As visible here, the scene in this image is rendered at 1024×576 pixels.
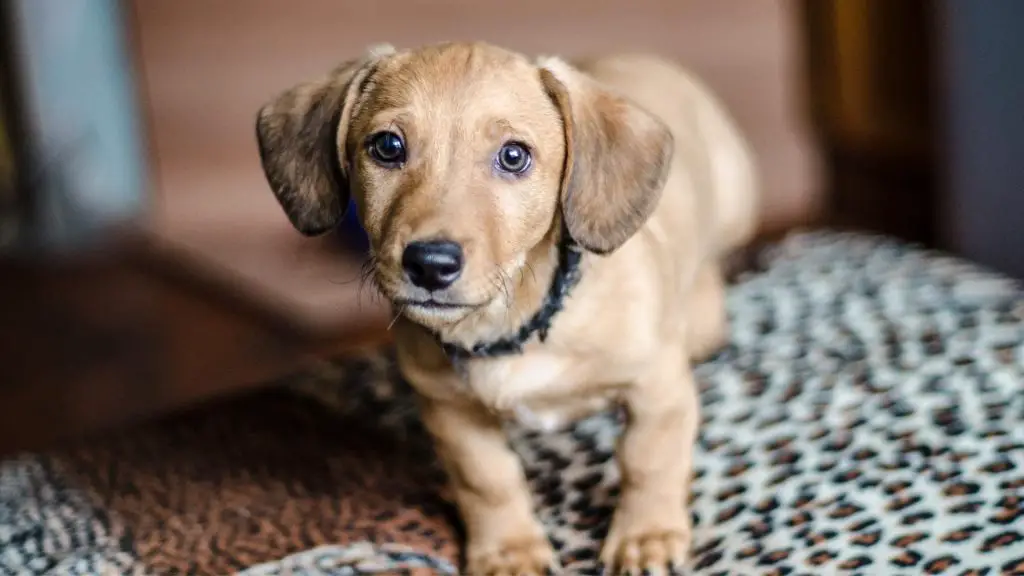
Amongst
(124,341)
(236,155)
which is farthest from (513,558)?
(236,155)

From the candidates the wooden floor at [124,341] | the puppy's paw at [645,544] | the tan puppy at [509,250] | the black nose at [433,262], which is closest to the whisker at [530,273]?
the tan puppy at [509,250]

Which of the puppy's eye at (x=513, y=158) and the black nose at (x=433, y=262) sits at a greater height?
the puppy's eye at (x=513, y=158)

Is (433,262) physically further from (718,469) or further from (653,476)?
(718,469)

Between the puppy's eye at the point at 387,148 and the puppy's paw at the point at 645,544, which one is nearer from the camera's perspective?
the puppy's eye at the point at 387,148

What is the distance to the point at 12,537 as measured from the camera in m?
2.12

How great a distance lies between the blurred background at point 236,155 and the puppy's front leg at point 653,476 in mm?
1736

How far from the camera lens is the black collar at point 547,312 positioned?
181 cm

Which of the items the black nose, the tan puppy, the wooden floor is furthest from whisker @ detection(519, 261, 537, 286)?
the wooden floor

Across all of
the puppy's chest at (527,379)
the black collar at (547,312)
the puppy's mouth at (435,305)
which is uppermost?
the puppy's mouth at (435,305)

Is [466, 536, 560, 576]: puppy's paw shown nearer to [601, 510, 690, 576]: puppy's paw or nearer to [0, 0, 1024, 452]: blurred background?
[601, 510, 690, 576]: puppy's paw

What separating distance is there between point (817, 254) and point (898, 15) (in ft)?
3.72

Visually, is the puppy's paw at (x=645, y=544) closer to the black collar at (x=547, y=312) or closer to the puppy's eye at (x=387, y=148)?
the black collar at (x=547, y=312)

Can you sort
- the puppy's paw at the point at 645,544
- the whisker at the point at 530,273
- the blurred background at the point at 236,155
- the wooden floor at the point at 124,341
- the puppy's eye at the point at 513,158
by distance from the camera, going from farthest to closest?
the blurred background at the point at 236,155 → the wooden floor at the point at 124,341 → the puppy's paw at the point at 645,544 → the whisker at the point at 530,273 → the puppy's eye at the point at 513,158

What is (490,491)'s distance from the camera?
1.92 meters
